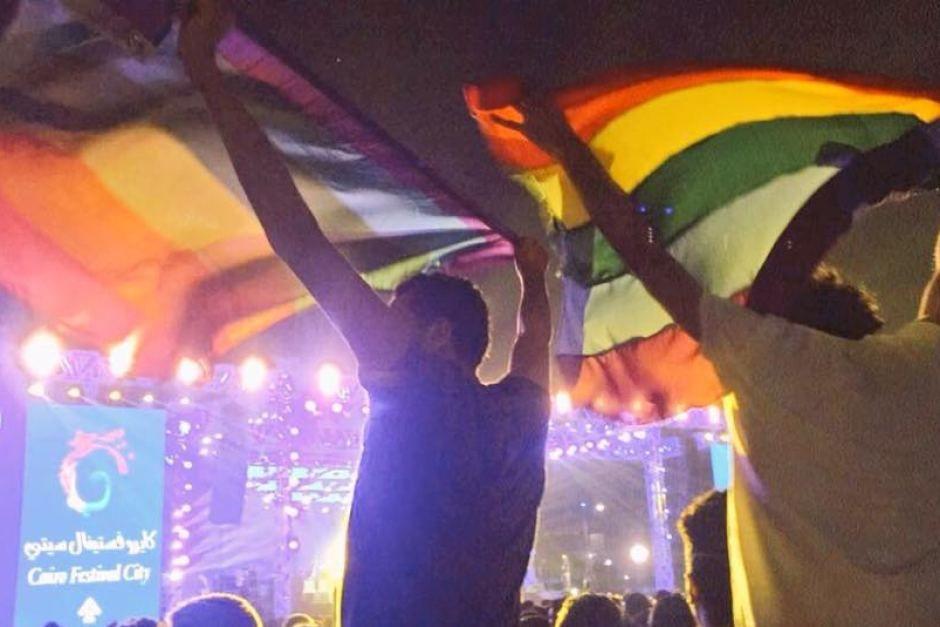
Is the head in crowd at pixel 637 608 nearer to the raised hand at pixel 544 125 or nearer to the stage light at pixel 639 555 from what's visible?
the raised hand at pixel 544 125

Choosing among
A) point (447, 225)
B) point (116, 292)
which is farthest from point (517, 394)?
point (116, 292)

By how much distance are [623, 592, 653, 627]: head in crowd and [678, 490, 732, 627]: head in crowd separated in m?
3.25

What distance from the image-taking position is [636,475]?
73.9ft

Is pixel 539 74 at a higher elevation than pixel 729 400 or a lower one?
higher

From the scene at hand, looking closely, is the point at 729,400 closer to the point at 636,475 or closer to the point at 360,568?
the point at 360,568

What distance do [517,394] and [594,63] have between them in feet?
3.22

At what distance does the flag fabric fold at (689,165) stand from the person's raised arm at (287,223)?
83 cm

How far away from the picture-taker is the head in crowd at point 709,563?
2.75 m

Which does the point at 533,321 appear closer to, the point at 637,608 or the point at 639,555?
the point at 637,608

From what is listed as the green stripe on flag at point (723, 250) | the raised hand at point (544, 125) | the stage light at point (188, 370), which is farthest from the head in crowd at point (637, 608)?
the raised hand at point (544, 125)

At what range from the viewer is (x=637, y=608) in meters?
6.38

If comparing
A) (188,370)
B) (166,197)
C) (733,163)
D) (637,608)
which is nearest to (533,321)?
(733,163)

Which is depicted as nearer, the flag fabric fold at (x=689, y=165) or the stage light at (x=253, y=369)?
the flag fabric fold at (x=689, y=165)

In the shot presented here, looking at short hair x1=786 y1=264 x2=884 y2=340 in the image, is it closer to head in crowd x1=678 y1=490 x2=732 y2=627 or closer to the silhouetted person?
the silhouetted person
